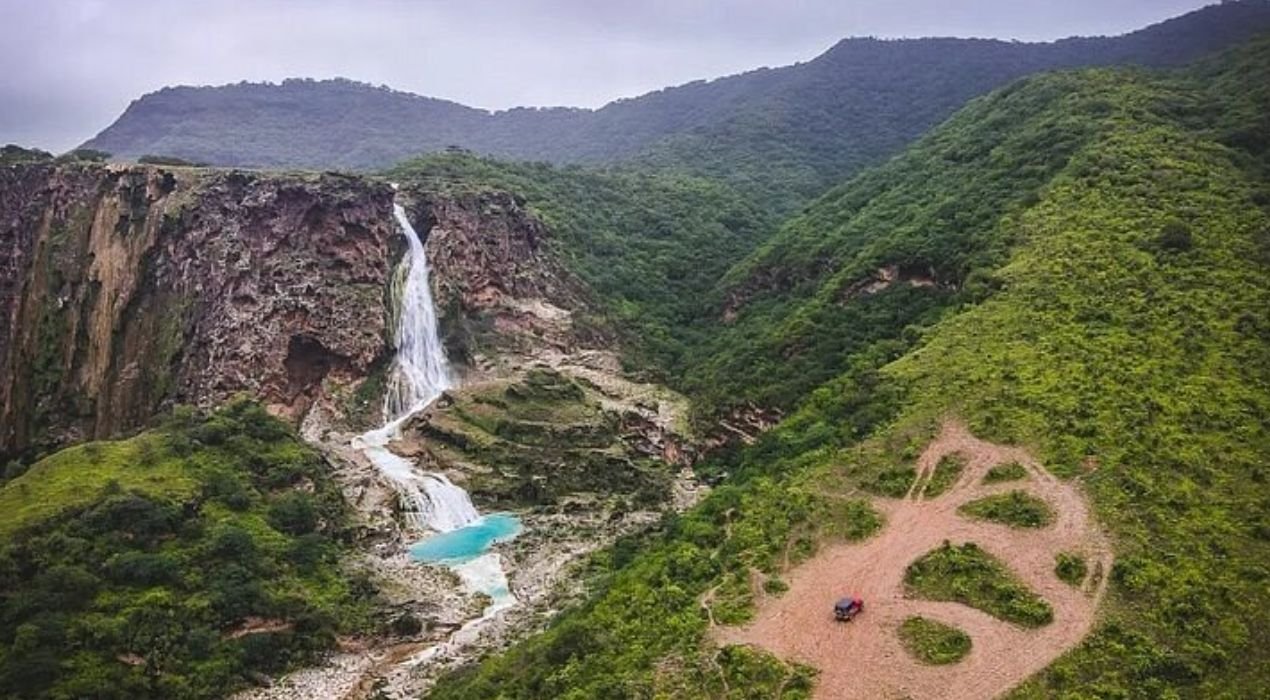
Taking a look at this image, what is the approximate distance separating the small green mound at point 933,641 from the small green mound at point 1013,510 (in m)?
6.10

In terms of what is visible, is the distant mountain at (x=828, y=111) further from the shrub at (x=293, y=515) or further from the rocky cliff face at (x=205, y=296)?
the shrub at (x=293, y=515)

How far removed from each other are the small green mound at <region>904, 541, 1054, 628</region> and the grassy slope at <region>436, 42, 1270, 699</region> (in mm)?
2087

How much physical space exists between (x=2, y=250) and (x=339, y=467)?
41.1 m

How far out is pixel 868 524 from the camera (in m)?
33.5

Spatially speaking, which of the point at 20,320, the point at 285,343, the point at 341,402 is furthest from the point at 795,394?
the point at 20,320

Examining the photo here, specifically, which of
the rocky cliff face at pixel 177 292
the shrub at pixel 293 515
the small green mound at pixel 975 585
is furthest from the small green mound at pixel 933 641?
the rocky cliff face at pixel 177 292

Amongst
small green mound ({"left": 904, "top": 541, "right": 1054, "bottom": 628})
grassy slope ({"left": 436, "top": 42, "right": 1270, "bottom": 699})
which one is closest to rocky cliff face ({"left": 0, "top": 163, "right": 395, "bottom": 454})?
grassy slope ({"left": 436, "top": 42, "right": 1270, "bottom": 699})

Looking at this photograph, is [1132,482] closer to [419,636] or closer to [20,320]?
[419,636]

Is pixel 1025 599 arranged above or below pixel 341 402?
below

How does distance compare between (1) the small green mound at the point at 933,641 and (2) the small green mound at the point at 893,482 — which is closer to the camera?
(1) the small green mound at the point at 933,641

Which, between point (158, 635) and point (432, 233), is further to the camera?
point (432, 233)

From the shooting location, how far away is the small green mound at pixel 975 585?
2753 centimetres

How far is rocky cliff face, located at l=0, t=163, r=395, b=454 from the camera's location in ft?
217

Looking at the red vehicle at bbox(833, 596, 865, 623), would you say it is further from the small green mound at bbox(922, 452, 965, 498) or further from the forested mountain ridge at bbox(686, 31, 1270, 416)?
the forested mountain ridge at bbox(686, 31, 1270, 416)
